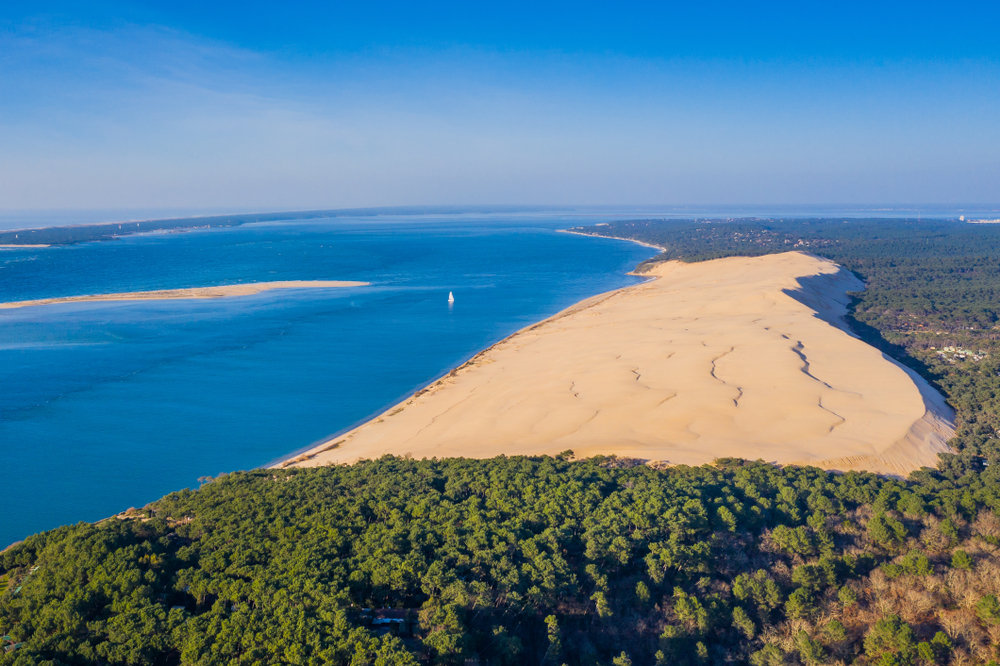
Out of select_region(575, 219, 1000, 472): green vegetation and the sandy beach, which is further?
the sandy beach

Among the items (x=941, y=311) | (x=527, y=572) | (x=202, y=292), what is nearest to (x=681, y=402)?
(x=527, y=572)

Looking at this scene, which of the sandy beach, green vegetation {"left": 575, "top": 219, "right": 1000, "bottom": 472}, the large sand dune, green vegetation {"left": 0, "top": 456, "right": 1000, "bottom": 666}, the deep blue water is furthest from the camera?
the sandy beach

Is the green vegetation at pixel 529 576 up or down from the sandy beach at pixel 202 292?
down

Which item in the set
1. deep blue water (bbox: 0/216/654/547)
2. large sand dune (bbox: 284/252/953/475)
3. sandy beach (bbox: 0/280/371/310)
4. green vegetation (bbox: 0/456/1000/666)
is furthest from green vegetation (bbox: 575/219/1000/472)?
sandy beach (bbox: 0/280/371/310)

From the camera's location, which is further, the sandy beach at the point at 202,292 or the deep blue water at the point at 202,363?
the sandy beach at the point at 202,292

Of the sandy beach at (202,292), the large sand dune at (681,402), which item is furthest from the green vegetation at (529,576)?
the sandy beach at (202,292)

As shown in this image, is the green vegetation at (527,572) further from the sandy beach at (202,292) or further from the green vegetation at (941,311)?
the sandy beach at (202,292)

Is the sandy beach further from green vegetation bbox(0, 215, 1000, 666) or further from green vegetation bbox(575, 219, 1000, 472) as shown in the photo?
green vegetation bbox(575, 219, 1000, 472)
